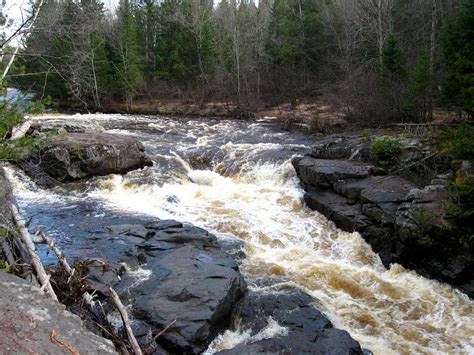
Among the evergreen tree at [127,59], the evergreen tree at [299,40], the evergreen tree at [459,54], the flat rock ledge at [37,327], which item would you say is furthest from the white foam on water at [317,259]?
the evergreen tree at [299,40]

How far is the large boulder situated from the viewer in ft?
41.9

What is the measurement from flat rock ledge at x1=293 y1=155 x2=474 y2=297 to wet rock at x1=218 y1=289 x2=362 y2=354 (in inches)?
110

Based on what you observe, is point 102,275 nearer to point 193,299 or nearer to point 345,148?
point 193,299

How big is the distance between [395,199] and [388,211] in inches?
17.2

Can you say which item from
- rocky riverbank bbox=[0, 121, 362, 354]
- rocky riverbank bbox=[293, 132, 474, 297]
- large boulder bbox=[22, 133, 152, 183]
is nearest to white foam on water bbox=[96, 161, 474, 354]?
rocky riverbank bbox=[293, 132, 474, 297]

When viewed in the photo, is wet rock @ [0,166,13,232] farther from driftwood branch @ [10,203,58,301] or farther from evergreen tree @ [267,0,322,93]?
evergreen tree @ [267,0,322,93]

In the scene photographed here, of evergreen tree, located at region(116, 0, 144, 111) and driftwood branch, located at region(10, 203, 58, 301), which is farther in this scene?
evergreen tree, located at region(116, 0, 144, 111)

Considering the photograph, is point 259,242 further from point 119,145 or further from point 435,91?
point 435,91

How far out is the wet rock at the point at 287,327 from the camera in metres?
5.32

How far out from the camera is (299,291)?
22.9ft

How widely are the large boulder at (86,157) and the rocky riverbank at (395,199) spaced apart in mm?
5699

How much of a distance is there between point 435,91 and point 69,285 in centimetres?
1383

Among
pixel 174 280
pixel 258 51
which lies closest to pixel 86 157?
pixel 174 280

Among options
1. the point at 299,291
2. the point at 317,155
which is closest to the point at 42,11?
the point at 299,291
